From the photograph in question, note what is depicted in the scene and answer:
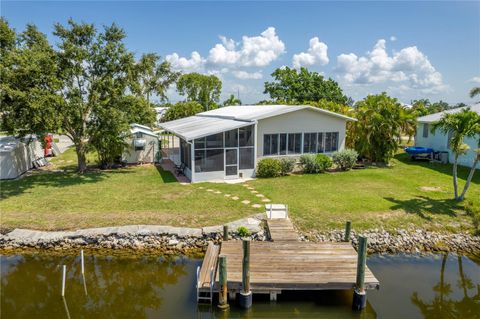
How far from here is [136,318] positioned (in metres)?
7.66

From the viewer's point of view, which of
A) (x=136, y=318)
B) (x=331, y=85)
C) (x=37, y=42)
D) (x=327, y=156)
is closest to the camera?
(x=136, y=318)

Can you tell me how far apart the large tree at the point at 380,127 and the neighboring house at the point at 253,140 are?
1647mm

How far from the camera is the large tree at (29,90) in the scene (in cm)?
1402

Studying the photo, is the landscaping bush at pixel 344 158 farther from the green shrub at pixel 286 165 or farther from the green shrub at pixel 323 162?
the green shrub at pixel 286 165

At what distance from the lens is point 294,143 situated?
19.1 metres

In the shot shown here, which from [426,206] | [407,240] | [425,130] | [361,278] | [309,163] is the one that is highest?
[425,130]

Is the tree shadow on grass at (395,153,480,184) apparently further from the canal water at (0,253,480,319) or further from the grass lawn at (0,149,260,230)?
the grass lawn at (0,149,260,230)

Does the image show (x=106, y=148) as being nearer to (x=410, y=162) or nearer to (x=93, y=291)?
(x=93, y=291)

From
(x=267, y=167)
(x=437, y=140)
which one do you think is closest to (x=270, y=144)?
(x=267, y=167)

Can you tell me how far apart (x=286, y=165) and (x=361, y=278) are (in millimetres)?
10884

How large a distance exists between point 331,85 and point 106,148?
37.0 meters

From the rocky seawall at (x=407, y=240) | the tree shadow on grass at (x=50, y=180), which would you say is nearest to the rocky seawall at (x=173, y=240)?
the rocky seawall at (x=407, y=240)

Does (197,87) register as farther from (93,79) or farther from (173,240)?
(173,240)

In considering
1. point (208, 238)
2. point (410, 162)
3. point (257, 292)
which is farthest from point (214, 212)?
point (410, 162)
